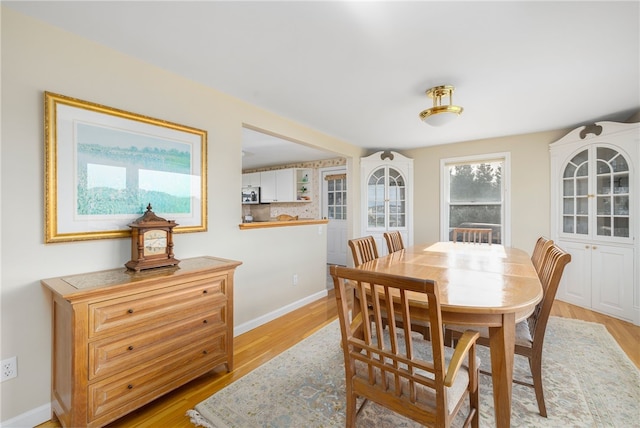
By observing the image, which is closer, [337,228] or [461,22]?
[461,22]

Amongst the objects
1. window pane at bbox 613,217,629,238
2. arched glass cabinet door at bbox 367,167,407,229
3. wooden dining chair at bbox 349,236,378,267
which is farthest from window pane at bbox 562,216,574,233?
wooden dining chair at bbox 349,236,378,267

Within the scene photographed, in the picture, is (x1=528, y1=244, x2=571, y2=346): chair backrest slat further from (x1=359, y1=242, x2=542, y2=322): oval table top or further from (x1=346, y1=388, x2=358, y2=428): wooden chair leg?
(x1=346, y1=388, x2=358, y2=428): wooden chair leg

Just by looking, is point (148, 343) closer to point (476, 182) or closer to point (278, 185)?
point (476, 182)

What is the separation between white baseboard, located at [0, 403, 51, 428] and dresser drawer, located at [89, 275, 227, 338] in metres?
0.67

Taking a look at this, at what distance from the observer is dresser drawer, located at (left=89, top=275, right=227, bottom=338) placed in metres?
1.46

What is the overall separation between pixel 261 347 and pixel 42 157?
6.68 feet

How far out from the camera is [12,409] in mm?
1503

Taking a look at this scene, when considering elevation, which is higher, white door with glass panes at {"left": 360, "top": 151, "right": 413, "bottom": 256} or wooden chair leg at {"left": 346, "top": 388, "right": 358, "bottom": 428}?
white door with glass panes at {"left": 360, "top": 151, "right": 413, "bottom": 256}

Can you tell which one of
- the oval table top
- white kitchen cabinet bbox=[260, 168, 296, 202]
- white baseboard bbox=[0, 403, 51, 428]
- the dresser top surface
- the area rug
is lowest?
the area rug

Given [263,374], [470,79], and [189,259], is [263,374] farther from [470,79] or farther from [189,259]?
[470,79]

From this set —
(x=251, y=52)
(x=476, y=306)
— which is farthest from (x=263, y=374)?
(x=251, y=52)

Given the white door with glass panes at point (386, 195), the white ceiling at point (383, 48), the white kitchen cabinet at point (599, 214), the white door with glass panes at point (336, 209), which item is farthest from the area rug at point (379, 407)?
the white door with glass panes at point (336, 209)

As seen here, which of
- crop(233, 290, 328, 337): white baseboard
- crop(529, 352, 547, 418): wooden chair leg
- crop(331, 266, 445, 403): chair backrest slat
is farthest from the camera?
crop(233, 290, 328, 337): white baseboard

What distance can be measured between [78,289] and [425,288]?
1645mm
